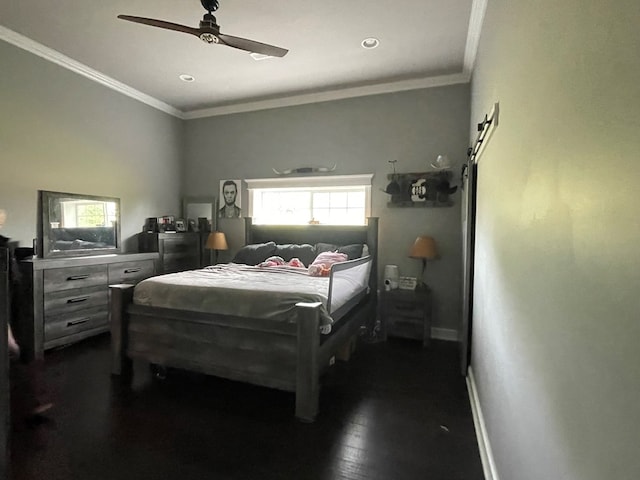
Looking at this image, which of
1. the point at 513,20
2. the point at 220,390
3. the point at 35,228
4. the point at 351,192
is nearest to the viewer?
the point at 513,20

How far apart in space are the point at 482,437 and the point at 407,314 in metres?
→ 1.65

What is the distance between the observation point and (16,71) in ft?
9.93

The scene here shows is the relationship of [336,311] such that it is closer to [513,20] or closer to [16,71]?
[513,20]

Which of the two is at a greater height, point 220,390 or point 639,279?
point 639,279

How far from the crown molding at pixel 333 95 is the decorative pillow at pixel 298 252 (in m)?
1.89

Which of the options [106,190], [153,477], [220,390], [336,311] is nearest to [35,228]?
[106,190]

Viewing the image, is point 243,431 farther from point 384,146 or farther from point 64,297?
point 384,146

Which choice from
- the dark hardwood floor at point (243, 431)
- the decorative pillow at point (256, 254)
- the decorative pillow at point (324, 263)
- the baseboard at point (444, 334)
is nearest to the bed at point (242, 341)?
the dark hardwood floor at point (243, 431)

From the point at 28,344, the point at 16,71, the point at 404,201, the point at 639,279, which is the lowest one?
Result: the point at 28,344

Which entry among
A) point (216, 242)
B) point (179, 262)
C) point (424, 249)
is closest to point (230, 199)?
point (216, 242)

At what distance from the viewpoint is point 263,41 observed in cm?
302

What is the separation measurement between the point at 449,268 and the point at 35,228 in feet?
14.1

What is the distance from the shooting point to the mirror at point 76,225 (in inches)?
128

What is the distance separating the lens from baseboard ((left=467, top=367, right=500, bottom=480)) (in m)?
1.56
